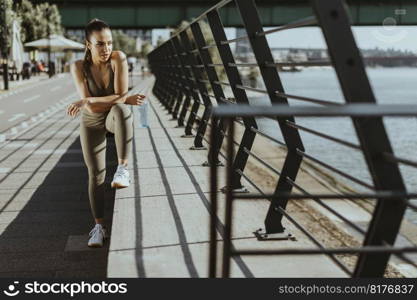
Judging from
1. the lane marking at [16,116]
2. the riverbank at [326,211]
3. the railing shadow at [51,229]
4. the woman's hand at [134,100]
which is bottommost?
the riverbank at [326,211]

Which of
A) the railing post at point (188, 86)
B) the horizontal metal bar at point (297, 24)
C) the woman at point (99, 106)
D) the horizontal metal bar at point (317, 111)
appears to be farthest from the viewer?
the railing post at point (188, 86)

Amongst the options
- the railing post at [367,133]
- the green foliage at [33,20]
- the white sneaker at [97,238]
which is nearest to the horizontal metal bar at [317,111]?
the railing post at [367,133]

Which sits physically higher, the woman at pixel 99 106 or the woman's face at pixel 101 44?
the woman's face at pixel 101 44

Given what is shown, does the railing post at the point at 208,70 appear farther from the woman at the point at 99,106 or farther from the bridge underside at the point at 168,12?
the bridge underside at the point at 168,12

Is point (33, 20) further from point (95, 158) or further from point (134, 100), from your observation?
point (95, 158)

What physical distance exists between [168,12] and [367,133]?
43.7m

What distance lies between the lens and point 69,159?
9.94m

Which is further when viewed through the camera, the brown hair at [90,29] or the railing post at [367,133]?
the brown hair at [90,29]

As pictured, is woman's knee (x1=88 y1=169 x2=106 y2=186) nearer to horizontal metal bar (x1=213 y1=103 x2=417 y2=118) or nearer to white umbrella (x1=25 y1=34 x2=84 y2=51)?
horizontal metal bar (x1=213 y1=103 x2=417 y2=118)

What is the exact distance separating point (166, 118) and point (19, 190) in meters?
6.45

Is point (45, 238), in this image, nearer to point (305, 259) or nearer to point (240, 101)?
point (240, 101)

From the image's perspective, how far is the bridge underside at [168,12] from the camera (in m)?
42.8

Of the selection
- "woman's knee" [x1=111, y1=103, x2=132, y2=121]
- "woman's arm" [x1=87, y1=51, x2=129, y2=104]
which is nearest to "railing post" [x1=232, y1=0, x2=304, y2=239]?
"woman's arm" [x1=87, y1=51, x2=129, y2=104]

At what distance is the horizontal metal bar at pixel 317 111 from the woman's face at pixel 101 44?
97.4 inches
